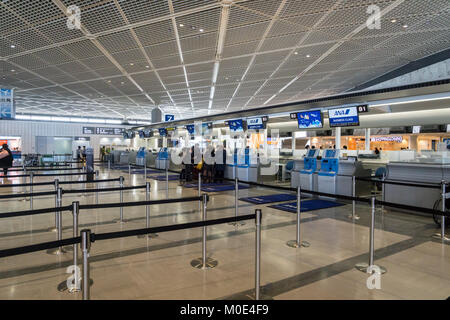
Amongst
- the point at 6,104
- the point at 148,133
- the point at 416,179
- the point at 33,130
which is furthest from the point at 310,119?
the point at 33,130

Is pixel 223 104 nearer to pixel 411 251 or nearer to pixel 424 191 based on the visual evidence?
pixel 424 191

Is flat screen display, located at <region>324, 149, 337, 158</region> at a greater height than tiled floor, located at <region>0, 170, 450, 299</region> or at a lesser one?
greater

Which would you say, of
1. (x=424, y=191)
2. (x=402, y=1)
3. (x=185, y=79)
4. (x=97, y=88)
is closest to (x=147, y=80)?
(x=185, y=79)

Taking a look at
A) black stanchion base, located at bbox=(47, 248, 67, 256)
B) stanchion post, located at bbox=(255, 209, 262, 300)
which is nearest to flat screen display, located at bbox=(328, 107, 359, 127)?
stanchion post, located at bbox=(255, 209, 262, 300)

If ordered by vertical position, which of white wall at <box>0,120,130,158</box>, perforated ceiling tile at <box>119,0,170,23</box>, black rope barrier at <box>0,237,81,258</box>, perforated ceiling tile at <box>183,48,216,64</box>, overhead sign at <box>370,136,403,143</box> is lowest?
black rope barrier at <box>0,237,81,258</box>

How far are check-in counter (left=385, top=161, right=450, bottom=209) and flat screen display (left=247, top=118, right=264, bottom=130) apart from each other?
23.2ft

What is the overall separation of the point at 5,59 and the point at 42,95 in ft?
28.9

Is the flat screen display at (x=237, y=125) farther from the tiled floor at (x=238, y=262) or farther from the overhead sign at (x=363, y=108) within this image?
the tiled floor at (x=238, y=262)

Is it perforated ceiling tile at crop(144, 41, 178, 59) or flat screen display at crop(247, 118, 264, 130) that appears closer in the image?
perforated ceiling tile at crop(144, 41, 178, 59)

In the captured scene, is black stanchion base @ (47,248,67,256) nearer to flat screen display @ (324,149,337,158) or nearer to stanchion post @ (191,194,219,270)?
stanchion post @ (191,194,219,270)

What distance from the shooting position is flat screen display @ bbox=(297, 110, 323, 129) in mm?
11648

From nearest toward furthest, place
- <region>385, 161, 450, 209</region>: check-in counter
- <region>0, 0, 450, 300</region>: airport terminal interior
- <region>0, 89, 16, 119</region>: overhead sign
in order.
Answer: <region>0, 0, 450, 300</region>: airport terminal interior < <region>385, 161, 450, 209</region>: check-in counter < <region>0, 89, 16, 119</region>: overhead sign

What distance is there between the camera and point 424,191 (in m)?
7.50

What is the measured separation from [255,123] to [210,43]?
20.7 ft
